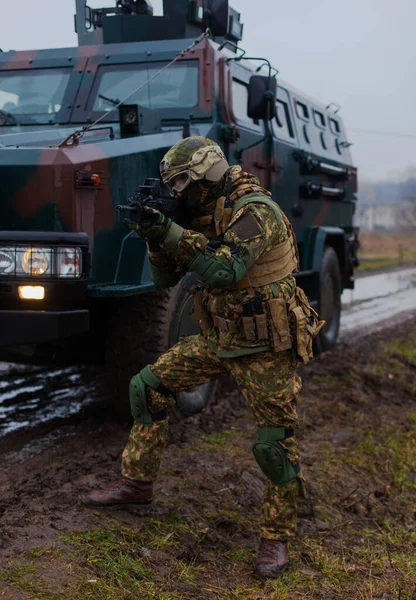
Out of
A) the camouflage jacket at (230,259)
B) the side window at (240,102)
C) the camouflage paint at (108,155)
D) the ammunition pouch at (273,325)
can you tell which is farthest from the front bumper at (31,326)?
the side window at (240,102)

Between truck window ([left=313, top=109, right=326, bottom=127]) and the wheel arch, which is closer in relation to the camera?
the wheel arch

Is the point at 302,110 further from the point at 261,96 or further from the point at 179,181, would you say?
the point at 179,181

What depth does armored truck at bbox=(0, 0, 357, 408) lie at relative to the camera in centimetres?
384

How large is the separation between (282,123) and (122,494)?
418 cm

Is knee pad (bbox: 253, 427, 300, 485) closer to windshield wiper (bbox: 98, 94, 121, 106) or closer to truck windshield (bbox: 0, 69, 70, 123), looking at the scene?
windshield wiper (bbox: 98, 94, 121, 106)

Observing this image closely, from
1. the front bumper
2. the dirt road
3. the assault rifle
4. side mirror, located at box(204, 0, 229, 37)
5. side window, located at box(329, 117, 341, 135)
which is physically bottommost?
the dirt road

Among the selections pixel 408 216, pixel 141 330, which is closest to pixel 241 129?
pixel 141 330

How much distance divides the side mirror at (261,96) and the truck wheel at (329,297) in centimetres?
241

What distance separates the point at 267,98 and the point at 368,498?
2659 mm

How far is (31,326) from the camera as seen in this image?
3.82 m

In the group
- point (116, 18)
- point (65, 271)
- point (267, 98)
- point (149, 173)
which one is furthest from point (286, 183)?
point (65, 271)

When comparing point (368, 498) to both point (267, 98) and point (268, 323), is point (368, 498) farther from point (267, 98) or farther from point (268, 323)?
point (267, 98)

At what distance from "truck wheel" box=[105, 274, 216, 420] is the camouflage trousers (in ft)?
3.63

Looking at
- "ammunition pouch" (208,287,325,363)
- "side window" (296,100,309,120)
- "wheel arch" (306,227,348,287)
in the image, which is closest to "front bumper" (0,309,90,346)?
"ammunition pouch" (208,287,325,363)
